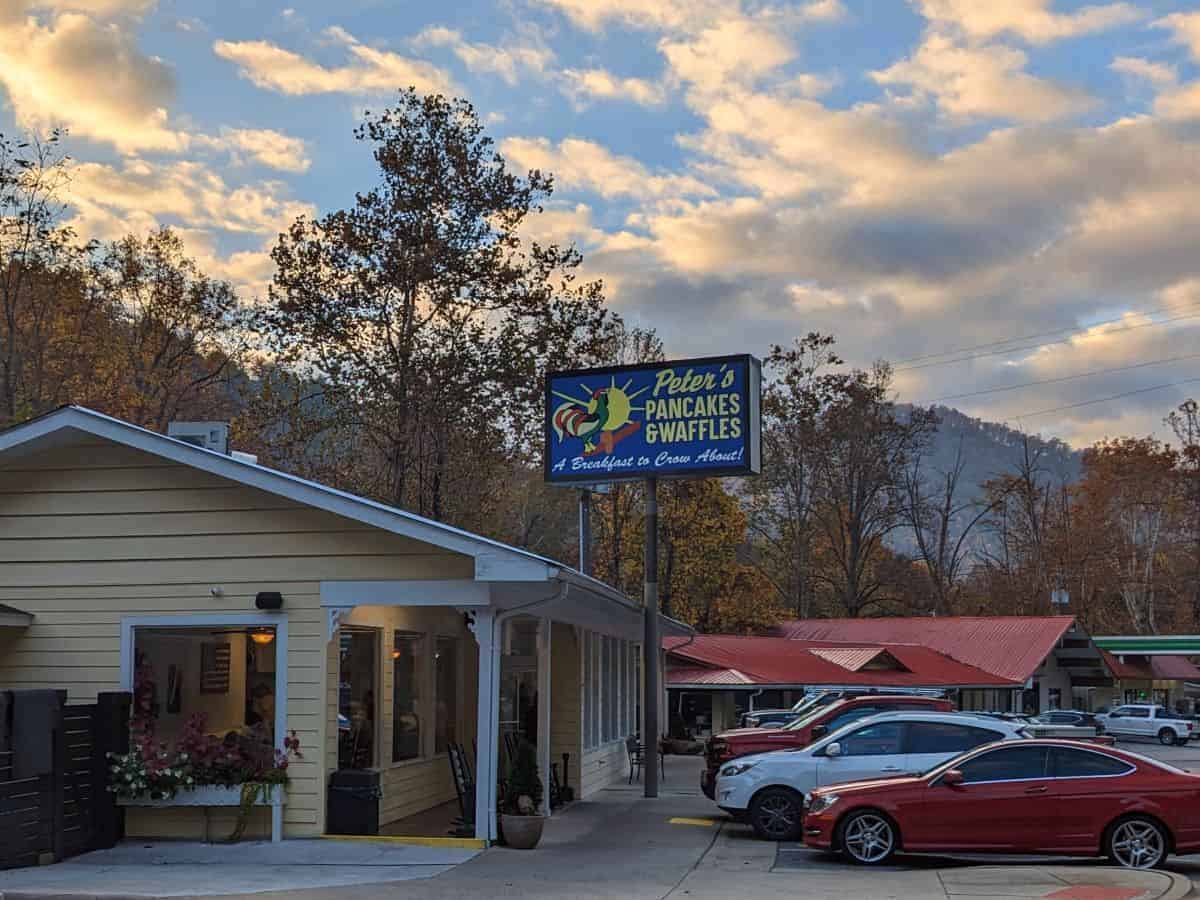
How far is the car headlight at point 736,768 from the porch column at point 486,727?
3353mm

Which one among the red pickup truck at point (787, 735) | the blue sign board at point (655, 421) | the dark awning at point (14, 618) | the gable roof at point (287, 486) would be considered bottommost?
the red pickup truck at point (787, 735)

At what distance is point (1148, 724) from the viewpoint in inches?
2110

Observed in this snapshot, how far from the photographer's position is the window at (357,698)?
15953mm

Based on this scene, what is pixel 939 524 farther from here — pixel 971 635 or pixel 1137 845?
pixel 1137 845

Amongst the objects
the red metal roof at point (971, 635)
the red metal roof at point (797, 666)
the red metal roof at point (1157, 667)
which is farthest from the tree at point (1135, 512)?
the red metal roof at point (797, 666)

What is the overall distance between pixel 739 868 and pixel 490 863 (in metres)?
2.55

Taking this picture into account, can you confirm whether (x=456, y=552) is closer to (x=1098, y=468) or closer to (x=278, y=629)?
(x=278, y=629)

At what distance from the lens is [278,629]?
15.2 meters

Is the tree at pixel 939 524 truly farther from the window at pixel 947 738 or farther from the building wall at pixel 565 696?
the window at pixel 947 738

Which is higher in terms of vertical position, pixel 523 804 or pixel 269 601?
pixel 269 601

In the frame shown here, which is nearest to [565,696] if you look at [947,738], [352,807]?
[352,807]

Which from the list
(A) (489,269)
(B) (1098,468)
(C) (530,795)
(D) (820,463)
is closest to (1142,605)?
(B) (1098,468)

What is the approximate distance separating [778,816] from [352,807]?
200 inches

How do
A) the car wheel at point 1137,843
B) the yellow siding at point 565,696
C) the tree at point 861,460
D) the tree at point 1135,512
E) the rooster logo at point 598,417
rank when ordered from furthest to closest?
the tree at point 1135,512 < the tree at point 861,460 < the rooster logo at point 598,417 < the yellow siding at point 565,696 < the car wheel at point 1137,843
